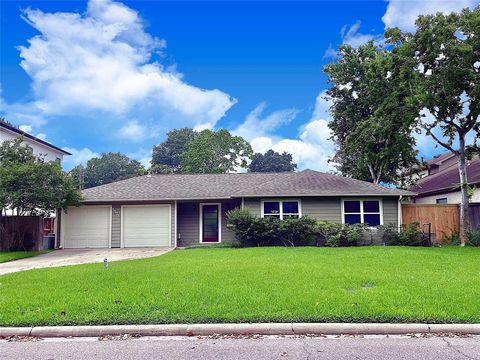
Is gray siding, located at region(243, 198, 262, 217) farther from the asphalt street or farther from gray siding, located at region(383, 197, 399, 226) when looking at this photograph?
the asphalt street

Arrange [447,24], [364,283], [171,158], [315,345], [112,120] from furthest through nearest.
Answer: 1. [171,158]
2. [112,120]
3. [447,24]
4. [364,283]
5. [315,345]

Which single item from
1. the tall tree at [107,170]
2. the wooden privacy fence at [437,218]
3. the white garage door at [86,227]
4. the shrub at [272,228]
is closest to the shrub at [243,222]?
the shrub at [272,228]

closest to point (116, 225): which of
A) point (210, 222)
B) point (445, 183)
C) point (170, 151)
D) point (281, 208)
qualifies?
point (210, 222)

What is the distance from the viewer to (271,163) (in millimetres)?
71000

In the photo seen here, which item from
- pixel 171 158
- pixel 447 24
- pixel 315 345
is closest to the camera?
pixel 315 345

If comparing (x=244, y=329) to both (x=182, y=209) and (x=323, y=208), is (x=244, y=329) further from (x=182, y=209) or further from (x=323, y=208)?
(x=182, y=209)

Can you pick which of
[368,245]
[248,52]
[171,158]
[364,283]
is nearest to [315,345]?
[364,283]

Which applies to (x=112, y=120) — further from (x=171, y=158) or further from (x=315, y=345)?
(x=171, y=158)

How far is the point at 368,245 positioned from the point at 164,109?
1319 centimetres

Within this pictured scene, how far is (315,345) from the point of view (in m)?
4.88

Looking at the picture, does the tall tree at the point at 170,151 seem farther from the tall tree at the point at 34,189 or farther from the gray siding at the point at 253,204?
the gray siding at the point at 253,204

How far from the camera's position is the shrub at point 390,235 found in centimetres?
1708

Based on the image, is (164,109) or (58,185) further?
(164,109)

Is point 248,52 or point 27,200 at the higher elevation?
point 248,52
